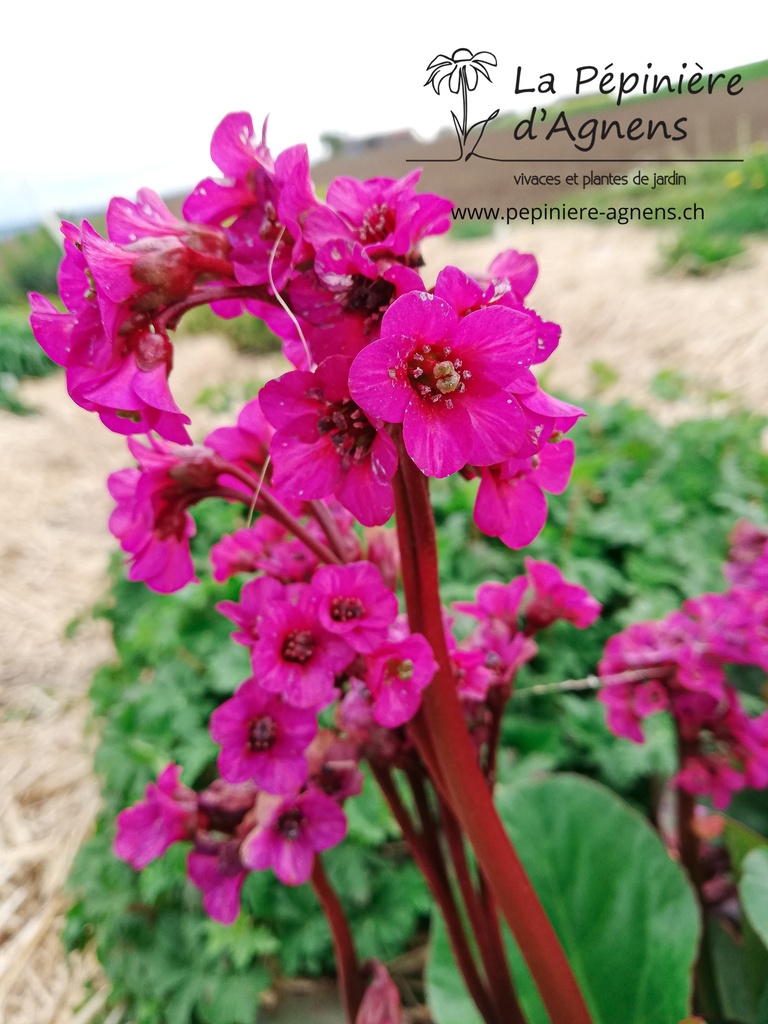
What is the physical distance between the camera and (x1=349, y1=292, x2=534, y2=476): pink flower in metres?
0.23

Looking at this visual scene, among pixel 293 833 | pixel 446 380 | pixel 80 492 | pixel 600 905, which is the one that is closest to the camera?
pixel 446 380

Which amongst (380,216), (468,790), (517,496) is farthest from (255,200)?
(468,790)

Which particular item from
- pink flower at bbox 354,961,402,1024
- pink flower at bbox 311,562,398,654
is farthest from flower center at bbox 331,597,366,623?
pink flower at bbox 354,961,402,1024

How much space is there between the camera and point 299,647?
12.1 inches

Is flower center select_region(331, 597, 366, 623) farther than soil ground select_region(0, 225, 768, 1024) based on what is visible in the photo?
No

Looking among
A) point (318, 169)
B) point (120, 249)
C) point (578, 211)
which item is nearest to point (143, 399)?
point (120, 249)

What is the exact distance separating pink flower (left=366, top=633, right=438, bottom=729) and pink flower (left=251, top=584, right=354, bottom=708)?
2cm

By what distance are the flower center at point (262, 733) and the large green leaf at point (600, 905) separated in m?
0.28

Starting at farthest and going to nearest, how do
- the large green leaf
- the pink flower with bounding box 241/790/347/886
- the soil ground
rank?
the soil ground → the large green leaf → the pink flower with bounding box 241/790/347/886

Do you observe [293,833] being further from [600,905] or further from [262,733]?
[600,905]

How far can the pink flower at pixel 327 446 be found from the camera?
258mm

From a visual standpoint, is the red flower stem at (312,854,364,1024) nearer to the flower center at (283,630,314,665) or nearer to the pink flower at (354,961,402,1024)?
the pink flower at (354,961,402,1024)

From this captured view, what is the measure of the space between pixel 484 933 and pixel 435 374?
0.32 metres

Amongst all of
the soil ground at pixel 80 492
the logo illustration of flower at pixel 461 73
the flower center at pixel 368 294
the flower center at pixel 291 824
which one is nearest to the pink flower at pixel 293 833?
the flower center at pixel 291 824
